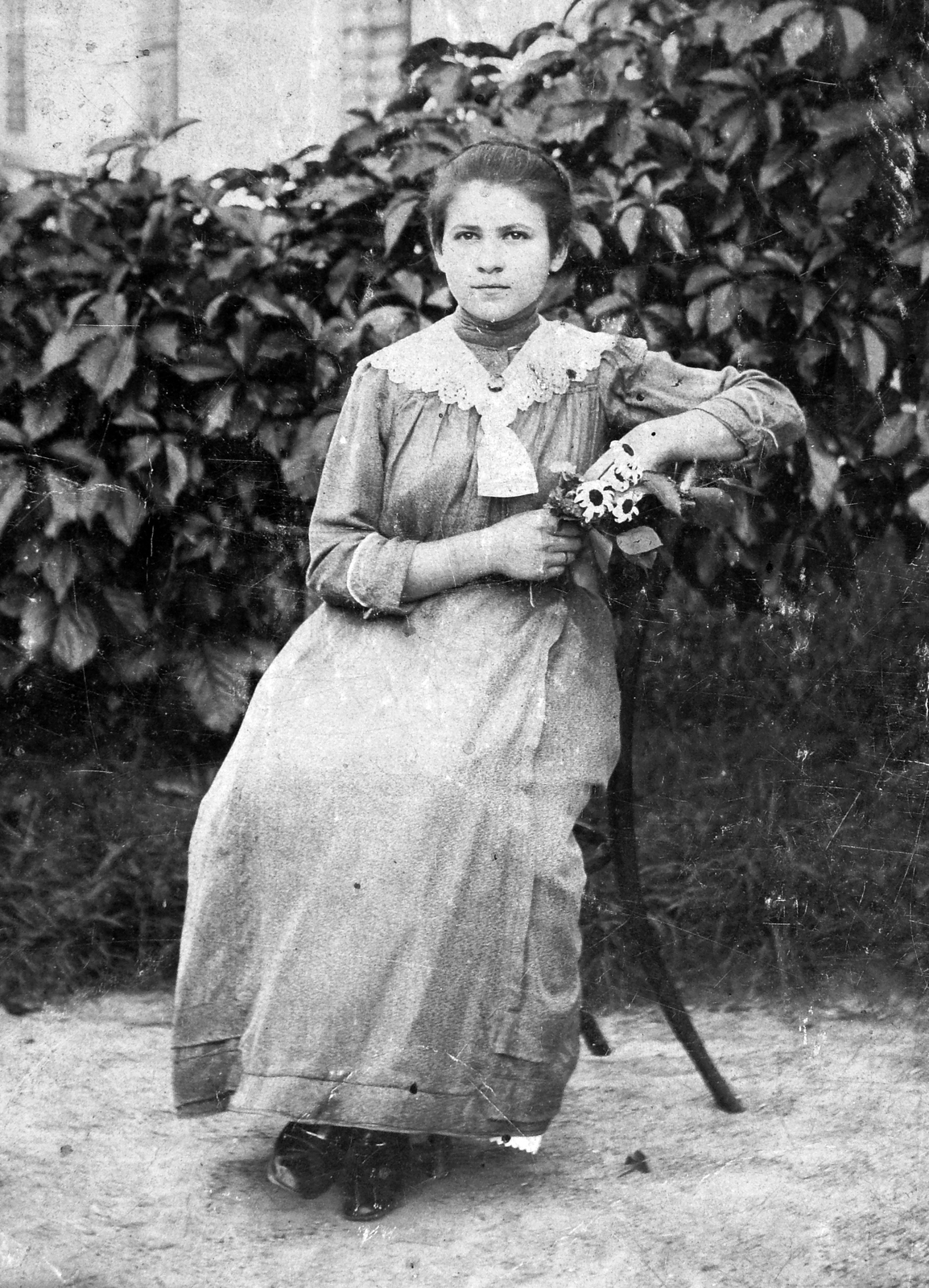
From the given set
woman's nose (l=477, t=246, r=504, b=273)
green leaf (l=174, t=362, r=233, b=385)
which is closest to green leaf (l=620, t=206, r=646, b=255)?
woman's nose (l=477, t=246, r=504, b=273)

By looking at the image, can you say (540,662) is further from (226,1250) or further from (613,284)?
(226,1250)

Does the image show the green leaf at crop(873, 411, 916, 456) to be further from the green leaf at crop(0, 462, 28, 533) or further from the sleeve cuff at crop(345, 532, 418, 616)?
the green leaf at crop(0, 462, 28, 533)

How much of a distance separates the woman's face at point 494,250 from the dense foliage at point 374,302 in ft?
0.58

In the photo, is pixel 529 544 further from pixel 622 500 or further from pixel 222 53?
pixel 222 53

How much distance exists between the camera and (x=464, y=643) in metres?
2.45

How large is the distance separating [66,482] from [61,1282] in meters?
1.46

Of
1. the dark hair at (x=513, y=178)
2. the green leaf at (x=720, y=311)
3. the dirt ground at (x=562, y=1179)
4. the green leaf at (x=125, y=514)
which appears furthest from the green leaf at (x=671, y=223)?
the dirt ground at (x=562, y=1179)

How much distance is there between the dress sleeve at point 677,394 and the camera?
254cm

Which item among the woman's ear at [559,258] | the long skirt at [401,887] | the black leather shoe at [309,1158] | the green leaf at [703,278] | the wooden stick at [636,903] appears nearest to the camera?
the long skirt at [401,887]

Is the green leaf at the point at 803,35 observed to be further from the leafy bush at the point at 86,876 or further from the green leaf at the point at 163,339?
the leafy bush at the point at 86,876

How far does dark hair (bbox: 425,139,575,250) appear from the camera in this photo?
8.04 feet

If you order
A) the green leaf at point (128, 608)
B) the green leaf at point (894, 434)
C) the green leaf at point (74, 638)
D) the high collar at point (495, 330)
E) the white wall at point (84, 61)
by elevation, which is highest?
the white wall at point (84, 61)

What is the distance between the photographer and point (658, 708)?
2730 mm

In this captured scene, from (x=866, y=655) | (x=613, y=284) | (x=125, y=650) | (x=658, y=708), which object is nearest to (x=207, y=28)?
(x=613, y=284)
